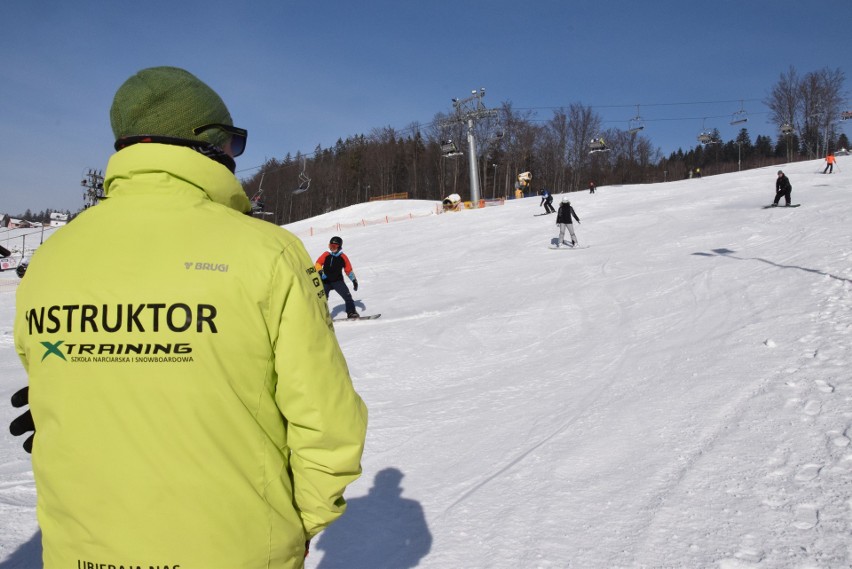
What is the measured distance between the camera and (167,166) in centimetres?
136

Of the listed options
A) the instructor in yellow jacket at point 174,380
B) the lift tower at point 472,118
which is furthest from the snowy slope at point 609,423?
the lift tower at point 472,118

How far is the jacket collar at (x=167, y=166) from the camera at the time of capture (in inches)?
53.6

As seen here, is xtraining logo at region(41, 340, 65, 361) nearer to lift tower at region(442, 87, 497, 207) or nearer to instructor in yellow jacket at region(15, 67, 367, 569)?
instructor in yellow jacket at region(15, 67, 367, 569)

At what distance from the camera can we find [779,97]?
205 feet

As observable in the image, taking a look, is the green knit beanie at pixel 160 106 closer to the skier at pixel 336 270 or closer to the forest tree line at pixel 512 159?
the skier at pixel 336 270

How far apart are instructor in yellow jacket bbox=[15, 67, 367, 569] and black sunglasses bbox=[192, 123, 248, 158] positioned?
9 cm

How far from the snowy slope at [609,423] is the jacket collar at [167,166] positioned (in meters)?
2.67

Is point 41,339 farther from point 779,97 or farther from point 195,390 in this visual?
point 779,97

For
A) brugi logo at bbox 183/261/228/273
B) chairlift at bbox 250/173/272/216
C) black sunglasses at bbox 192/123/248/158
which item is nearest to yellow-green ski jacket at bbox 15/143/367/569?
brugi logo at bbox 183/261/228/273

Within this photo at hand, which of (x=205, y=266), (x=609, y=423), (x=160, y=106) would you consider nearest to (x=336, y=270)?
(x=609, y=423)

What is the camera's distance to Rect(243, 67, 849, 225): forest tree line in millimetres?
61906

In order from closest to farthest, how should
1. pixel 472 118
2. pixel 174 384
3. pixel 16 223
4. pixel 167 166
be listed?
pixel 174 384 → pixel 167 166 → pixel 472 118 → pixel 16 223

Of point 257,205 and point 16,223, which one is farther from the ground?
point 16,223

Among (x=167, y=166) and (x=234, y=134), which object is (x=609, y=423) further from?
(x=167, y=166)
